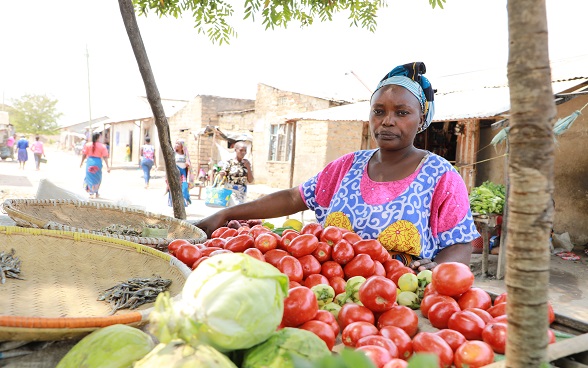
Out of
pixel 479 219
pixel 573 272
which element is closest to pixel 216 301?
pixel 479 219

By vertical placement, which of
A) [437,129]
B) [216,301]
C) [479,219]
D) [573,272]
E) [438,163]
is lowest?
[573,272]

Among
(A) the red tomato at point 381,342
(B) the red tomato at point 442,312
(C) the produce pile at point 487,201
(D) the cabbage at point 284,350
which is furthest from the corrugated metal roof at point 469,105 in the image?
(D) the cabbage at point 284,350

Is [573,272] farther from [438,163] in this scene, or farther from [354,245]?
[354,245]

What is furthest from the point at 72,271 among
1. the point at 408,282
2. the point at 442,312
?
the point at 442,312

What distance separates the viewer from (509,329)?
813mm

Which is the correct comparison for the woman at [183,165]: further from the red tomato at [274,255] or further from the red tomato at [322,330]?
the red tomato at [322,330]

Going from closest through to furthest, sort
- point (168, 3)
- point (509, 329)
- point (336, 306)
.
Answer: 1. point (509, 329)
2. point (336, 306)
3. point (168, 3)

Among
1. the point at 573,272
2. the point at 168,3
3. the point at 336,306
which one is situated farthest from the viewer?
the point at 573,272

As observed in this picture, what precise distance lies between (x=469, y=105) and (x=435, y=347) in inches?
286

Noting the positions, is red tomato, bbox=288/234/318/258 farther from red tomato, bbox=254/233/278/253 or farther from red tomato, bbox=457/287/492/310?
red tomato, bbox=457/287/492/310

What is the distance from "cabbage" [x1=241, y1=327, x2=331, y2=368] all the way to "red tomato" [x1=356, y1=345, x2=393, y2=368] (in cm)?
16

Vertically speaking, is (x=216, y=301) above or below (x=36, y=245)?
above

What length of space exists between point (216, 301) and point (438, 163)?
78.8 inches

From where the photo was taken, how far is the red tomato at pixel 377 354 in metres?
1.18
